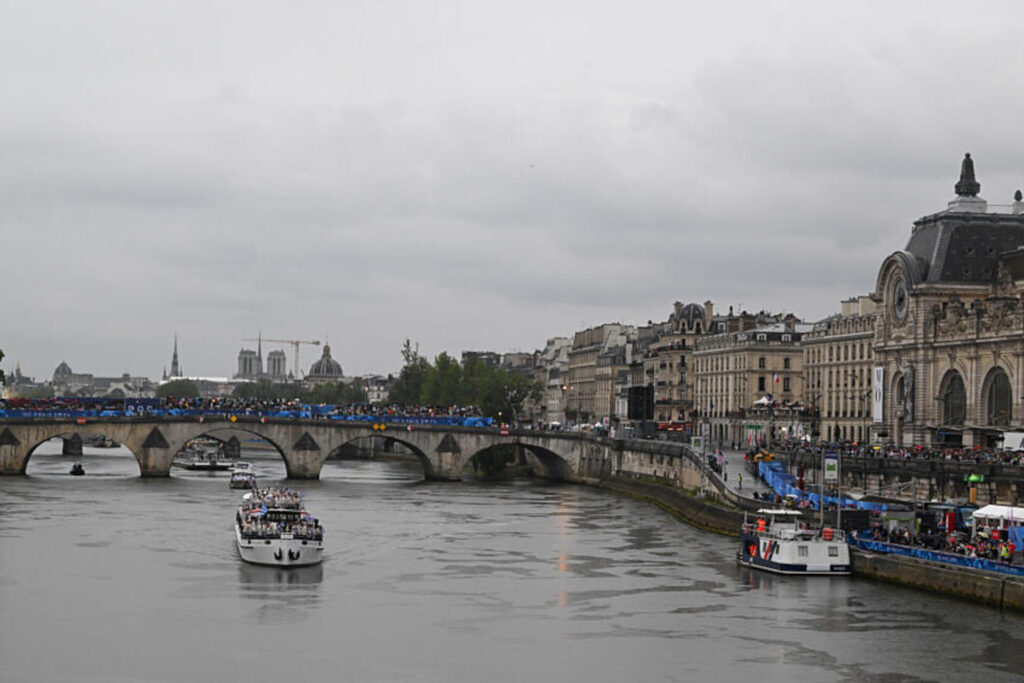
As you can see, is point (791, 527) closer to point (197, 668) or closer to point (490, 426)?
point (197, 668)

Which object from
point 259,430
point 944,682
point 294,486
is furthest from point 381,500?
point 944,682

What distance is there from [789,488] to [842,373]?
50396mm

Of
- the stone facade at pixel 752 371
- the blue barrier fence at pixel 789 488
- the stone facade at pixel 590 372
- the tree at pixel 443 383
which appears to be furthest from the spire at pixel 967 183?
the stone facade at pixel 590 372

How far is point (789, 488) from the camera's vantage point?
236 feet

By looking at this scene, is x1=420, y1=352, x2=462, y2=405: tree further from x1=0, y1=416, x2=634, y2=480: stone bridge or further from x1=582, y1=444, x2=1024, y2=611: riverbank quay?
x1=582, y1=444, x2=1024, y2=611: riverbank quay

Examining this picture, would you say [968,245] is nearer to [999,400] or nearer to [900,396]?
[900,396]

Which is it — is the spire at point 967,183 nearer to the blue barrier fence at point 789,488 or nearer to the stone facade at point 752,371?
the blue barrier fence at point 789,488

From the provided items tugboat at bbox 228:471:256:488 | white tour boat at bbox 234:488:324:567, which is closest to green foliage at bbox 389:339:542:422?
tugboat at bbox 228:471:256:488

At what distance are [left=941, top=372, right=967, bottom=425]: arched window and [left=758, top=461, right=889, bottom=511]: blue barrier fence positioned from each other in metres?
9.65

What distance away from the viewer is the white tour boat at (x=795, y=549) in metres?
56.9

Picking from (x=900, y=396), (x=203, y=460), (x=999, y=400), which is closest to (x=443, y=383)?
(x=203, y=460)

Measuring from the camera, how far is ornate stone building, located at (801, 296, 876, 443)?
116125mm

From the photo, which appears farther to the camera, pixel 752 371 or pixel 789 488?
pixel 752 371

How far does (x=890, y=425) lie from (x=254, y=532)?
44.9 meters
